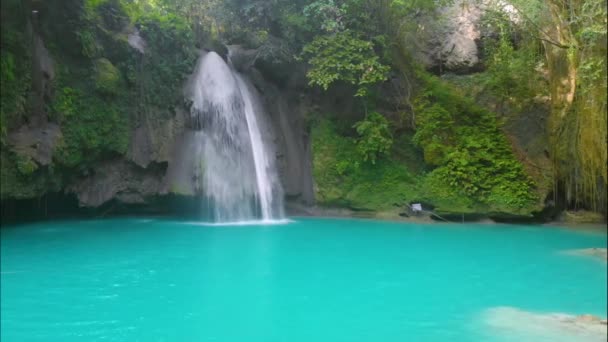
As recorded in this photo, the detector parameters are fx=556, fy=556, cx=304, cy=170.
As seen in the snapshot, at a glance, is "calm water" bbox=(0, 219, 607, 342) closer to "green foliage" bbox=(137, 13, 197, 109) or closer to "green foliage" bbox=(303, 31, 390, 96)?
"green foliage" bbox=(137, 13, 197, 109)

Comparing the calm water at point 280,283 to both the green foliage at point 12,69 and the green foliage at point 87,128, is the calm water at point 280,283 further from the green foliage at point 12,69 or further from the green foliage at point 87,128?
the green foliage at point 12,69

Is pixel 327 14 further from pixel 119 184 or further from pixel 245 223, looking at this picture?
pixel 119 184

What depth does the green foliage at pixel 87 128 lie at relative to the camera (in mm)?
13195

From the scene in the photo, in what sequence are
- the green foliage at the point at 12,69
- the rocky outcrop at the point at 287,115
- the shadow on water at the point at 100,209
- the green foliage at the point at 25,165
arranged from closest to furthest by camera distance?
1. the green foliage at the point at 12,69
2. the green foliage at the point at 25,165
3. the shadow on water at the point at 100,209
4. the rocky outcrop at the point at 287,115

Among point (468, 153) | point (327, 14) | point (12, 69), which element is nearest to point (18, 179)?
point (12, 69)

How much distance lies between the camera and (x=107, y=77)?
13.9 meters

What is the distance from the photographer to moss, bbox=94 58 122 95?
13727 mm

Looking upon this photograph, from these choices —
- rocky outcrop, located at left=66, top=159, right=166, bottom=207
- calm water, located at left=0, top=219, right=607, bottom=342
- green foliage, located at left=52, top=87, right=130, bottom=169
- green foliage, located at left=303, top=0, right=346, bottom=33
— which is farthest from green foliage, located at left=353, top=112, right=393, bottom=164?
green foliage, located at left=52, top=87, right=130, bottom=169

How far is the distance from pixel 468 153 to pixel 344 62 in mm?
4275

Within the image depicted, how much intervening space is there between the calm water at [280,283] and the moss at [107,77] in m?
3.63

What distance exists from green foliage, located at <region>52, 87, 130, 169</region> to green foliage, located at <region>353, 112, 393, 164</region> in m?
6.42

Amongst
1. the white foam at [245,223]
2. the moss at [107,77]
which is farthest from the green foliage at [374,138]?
the moss at [107,77]

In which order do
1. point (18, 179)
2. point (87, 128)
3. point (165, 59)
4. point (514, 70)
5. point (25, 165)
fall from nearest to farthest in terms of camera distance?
point (25, 165), point (18, 179), point (87, 128), point (165, 59), point (514, 70)

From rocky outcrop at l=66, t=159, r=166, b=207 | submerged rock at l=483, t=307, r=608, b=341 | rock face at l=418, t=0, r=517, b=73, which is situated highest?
rock face at l=418, t=0, r=517, b=73
